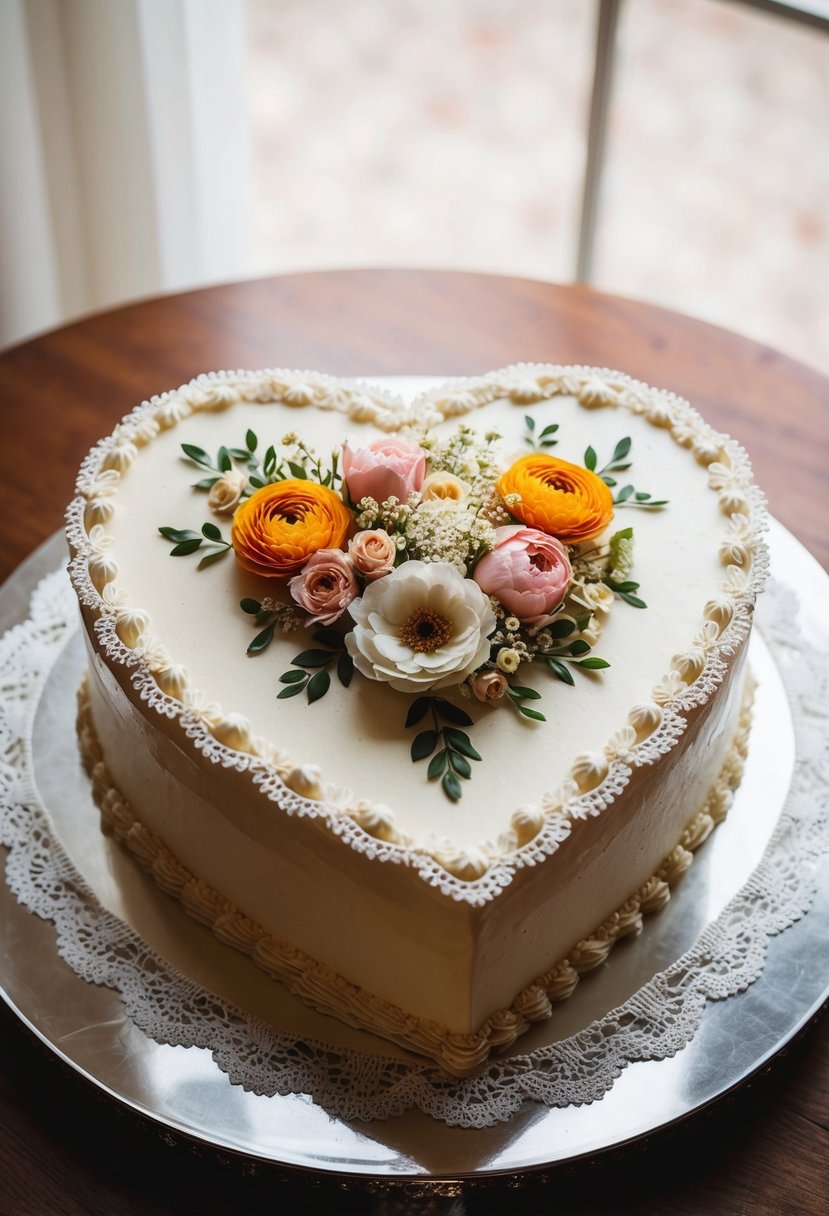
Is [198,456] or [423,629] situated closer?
[423,629]

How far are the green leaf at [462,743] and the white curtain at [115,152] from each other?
2374 millimetres

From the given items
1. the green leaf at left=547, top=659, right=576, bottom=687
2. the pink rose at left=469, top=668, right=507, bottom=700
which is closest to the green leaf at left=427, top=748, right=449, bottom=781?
the pink rose at left=469, top=668, right=507, bottom=700

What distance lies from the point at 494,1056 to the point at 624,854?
1.09 ft

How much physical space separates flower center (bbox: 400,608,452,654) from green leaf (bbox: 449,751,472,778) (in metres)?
0.14

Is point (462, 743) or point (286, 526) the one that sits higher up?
point (286, 526)

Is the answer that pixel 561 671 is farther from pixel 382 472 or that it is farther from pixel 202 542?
pixel 202 542

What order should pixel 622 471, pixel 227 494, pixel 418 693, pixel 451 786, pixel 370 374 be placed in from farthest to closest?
pixel 370 374
pixel 622 471
pixel 227 494
pixel 418 693
pixel 451 786

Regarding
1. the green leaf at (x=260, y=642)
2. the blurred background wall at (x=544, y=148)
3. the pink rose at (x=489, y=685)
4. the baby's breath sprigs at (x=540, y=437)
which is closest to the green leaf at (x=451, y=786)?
the pink rose at (x=489, y=685)

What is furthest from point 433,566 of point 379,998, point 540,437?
point 379,998

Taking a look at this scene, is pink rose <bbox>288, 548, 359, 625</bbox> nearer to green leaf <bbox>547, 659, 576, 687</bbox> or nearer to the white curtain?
green leaf <bbox>547, 659, 576, 687</bbox>

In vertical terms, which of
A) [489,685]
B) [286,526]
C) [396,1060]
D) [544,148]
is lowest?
[544,148]

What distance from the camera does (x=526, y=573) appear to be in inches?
72.3

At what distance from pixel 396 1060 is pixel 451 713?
0.48 m

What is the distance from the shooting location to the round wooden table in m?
1.74
